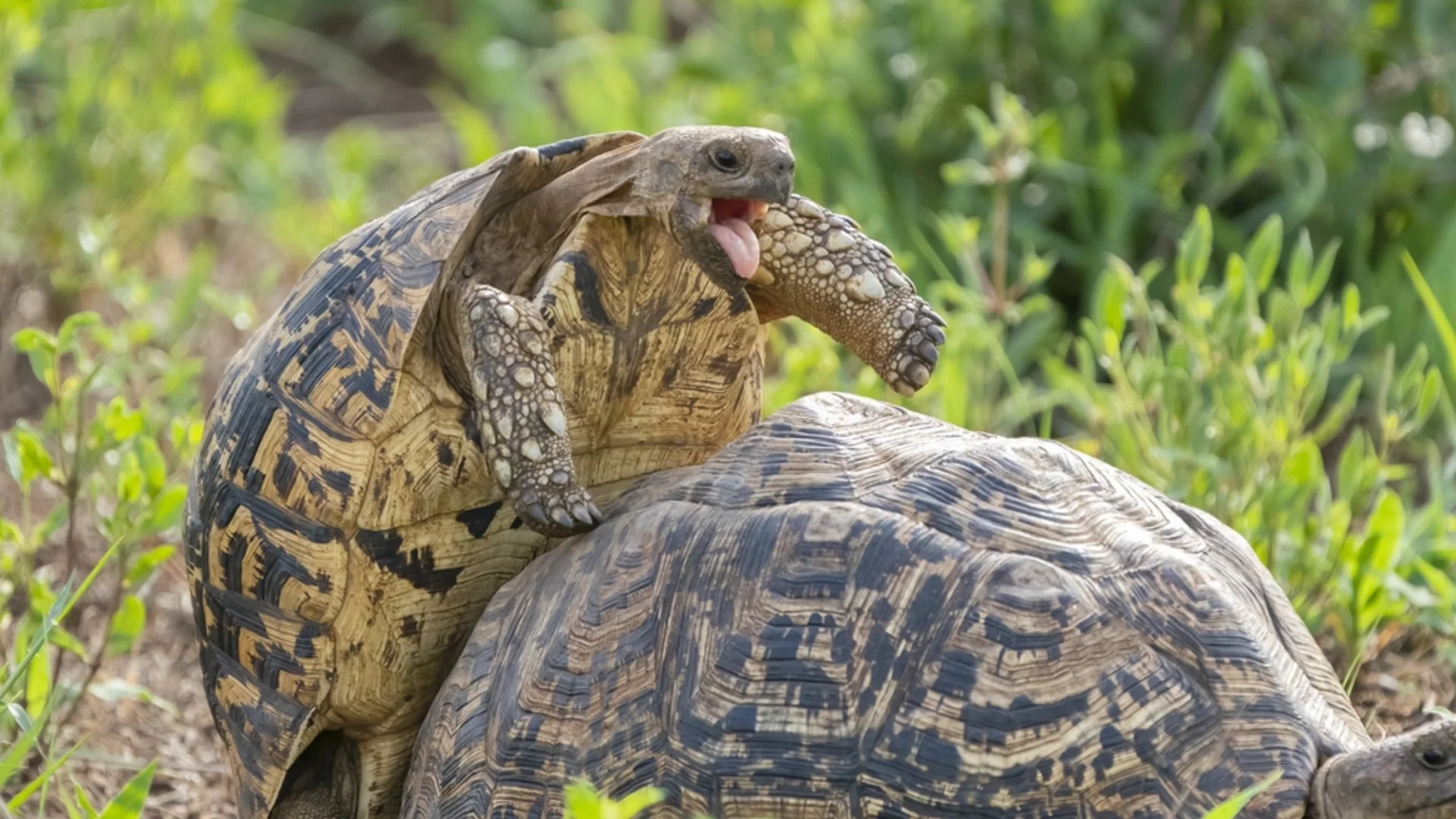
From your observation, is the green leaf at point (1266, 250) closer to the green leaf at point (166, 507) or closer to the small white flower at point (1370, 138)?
the small white flower at point (1370, 138)

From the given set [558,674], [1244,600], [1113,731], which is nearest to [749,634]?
[558,674]

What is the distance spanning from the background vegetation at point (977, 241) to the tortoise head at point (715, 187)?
86cm

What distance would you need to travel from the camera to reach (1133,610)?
5.68ft

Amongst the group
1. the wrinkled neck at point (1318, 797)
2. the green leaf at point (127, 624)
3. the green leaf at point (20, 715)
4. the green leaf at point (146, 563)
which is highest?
the green leaf at point (146, 563)

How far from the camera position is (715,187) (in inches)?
78.7

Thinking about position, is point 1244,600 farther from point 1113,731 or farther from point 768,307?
point 768,307

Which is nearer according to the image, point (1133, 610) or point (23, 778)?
point (1133, 610)

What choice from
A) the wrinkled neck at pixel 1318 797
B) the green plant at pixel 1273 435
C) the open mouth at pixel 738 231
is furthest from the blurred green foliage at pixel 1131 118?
the wrinkled neck at pixel 1318 797

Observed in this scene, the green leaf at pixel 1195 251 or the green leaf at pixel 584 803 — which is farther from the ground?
the green leaf at pixel 1195 251

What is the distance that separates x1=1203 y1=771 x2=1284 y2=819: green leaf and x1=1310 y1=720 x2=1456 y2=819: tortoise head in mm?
61

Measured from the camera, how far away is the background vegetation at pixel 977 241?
264cm

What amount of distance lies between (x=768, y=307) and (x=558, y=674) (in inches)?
25.1

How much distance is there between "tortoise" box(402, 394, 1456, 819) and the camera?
5.43ft

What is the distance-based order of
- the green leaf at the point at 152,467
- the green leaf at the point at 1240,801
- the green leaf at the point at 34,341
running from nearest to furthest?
the green leaf at the point at 1240,801
the green leaf at the point at 34,341
the green leaf at the point at 152,467
